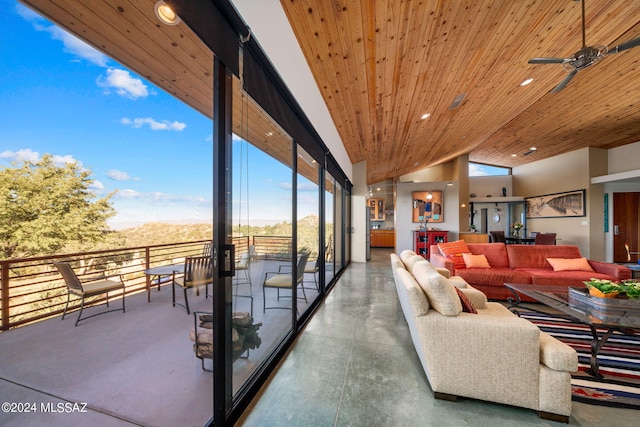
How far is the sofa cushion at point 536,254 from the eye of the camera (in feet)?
12.8

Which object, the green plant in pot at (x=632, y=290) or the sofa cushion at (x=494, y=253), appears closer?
the green plant in pot at (x=632, y=290)

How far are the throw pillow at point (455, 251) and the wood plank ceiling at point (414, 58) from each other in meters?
2.53

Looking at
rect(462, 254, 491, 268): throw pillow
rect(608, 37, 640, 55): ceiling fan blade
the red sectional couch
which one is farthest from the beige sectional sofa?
rect(608, 37, 640, 55): ceiling fan blade

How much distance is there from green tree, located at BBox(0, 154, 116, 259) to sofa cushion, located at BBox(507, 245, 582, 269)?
554cm

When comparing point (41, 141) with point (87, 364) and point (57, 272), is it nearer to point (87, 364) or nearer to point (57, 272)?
point (87, 364)

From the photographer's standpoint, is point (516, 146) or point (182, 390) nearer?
point (182, 390)

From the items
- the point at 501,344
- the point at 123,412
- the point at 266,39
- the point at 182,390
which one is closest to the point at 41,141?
the point at 266,39

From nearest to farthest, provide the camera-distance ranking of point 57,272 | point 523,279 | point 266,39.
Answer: point 266,39
point 57,272
point 523,279

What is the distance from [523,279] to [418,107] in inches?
125

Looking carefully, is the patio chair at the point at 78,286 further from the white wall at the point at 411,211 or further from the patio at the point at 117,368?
the white wall at the point at 411,211

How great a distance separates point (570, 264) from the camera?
11.9 feet

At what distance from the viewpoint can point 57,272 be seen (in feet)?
8.49

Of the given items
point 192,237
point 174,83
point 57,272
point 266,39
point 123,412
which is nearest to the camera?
point 123,412

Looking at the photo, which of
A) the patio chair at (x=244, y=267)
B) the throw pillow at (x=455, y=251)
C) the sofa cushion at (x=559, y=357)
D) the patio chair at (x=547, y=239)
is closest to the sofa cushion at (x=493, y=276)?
the throw pillow at (x=455, y=251)
